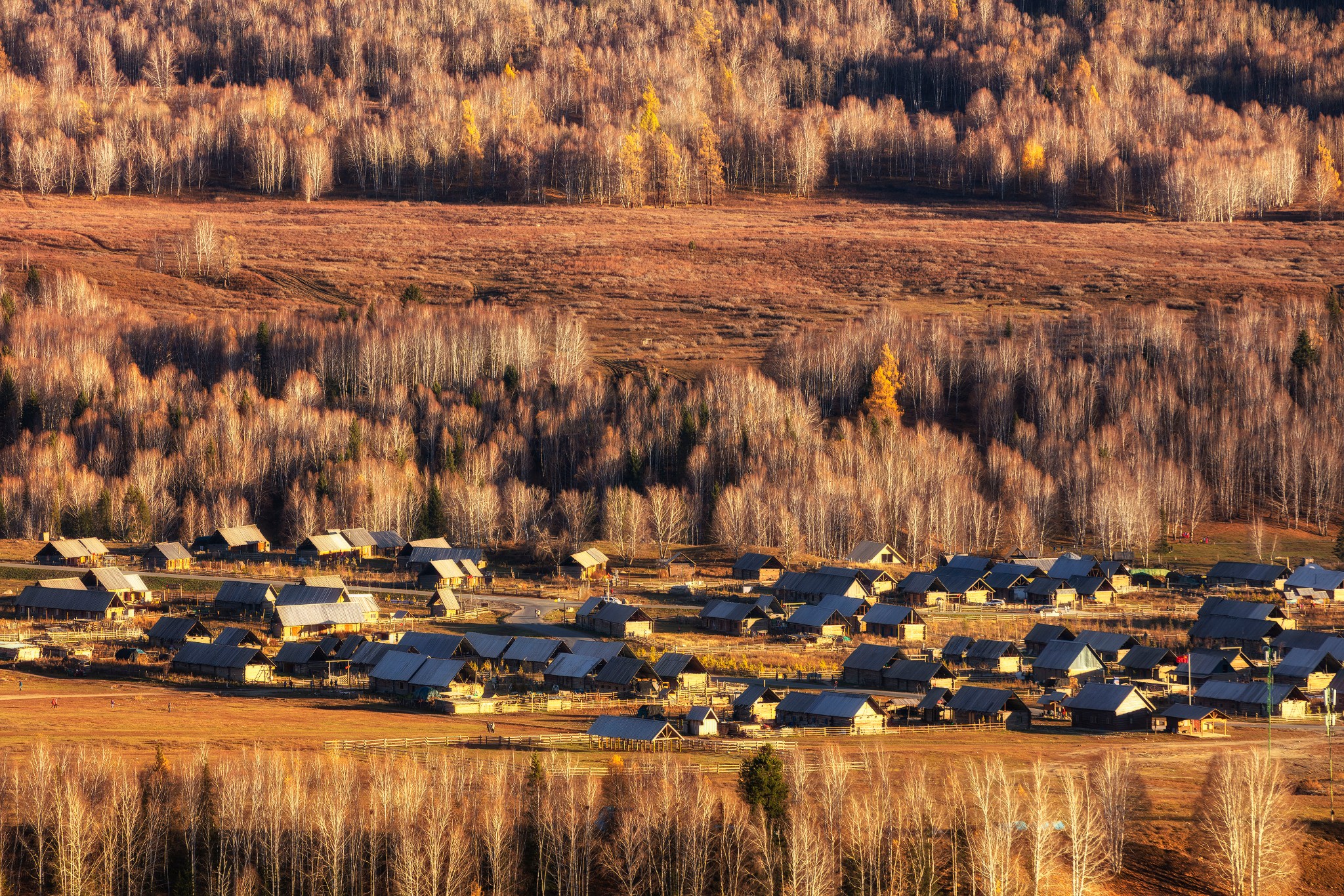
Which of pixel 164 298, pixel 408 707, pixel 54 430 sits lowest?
pixel 408 707

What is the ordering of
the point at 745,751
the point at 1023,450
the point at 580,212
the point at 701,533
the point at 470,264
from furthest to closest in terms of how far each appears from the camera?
the point at 580,212 < the point at 470,264 < the point at 1023,450 < the point at 701,533 < the point at 745,751

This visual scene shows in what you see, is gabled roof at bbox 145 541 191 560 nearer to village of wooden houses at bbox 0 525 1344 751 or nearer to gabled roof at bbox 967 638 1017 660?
village of wooden houses at bbox 0 525 1344 751

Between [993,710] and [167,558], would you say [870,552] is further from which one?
[167,558]

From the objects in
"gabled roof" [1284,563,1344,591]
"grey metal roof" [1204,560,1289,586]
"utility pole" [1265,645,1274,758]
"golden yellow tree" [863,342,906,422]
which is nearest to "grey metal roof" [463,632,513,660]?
"utility pole" [1265,645,1274,758]

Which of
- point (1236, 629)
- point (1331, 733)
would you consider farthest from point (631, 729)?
point (1236, 629)

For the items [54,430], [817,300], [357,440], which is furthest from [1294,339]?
[54,430]

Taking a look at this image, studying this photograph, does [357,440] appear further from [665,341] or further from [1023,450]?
[1023,450]
